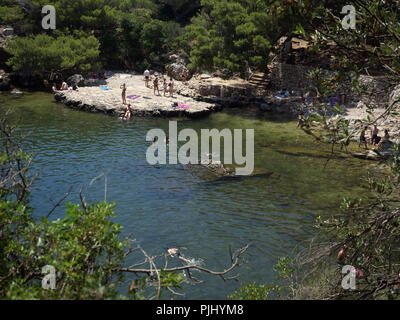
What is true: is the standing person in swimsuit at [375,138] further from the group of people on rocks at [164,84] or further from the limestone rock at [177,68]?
the limestone rock at [177,68]

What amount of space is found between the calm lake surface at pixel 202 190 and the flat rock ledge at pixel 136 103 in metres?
3.14

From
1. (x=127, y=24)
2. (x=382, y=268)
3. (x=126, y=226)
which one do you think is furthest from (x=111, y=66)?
(x=382, y=268)

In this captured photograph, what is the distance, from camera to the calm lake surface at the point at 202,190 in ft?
50.1

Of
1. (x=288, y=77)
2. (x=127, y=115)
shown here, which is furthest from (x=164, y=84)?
(x=288, y=77)

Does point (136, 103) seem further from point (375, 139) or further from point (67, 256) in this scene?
point (67, 256)

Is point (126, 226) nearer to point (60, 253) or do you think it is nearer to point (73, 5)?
point (60, 253)

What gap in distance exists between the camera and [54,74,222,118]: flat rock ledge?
35156mm

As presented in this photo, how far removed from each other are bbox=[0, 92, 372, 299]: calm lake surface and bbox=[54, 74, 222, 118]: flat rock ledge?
3139mm

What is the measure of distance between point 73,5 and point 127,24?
20.1 ft

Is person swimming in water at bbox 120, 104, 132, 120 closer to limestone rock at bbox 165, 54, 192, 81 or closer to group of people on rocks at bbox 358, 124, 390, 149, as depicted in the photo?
limestone rock at bbox 165, 54, 192, 81

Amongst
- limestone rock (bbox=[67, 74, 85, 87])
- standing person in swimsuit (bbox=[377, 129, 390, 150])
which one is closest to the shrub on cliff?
limestone rock (bbox=[67, 74, 85, 87])

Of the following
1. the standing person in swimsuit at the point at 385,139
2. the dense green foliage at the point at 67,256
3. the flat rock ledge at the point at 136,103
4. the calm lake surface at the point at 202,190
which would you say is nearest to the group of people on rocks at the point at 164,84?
the flat rock ledge at the point at 136,103

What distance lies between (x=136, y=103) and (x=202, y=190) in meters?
17.8

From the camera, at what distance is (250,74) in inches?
1656
